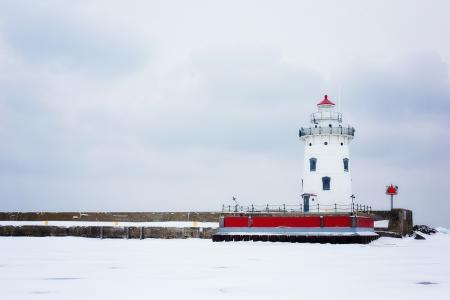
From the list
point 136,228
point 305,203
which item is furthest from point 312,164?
point 136,228

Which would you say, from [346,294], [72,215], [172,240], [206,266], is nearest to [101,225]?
[72,215]

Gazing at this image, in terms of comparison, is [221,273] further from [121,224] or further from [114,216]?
[114,216]

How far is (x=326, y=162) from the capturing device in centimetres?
4294

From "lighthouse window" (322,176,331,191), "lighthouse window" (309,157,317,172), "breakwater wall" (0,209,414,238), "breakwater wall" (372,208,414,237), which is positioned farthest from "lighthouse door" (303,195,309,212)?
"breakwater wall" (372,208,414,237)

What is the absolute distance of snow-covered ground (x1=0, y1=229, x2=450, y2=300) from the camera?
16.8 meters

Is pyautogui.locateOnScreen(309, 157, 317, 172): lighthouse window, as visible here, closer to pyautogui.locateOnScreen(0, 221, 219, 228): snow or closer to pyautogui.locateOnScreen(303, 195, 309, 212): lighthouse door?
pyautogui.locateOnScreen(303, 195, 309, 212): lighthouse door

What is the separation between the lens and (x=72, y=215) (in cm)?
4941

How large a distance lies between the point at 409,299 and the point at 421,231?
40.5 metres

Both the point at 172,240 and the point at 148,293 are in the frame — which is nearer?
the point at 148,293

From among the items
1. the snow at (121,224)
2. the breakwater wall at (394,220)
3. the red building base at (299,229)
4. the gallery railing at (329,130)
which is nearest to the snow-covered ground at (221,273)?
the red building base at (299,229)

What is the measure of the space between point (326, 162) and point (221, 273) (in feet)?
73.0

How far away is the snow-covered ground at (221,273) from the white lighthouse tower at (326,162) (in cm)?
740

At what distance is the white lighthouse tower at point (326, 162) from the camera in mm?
42469

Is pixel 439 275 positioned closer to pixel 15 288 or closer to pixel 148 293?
pixel 148 293
